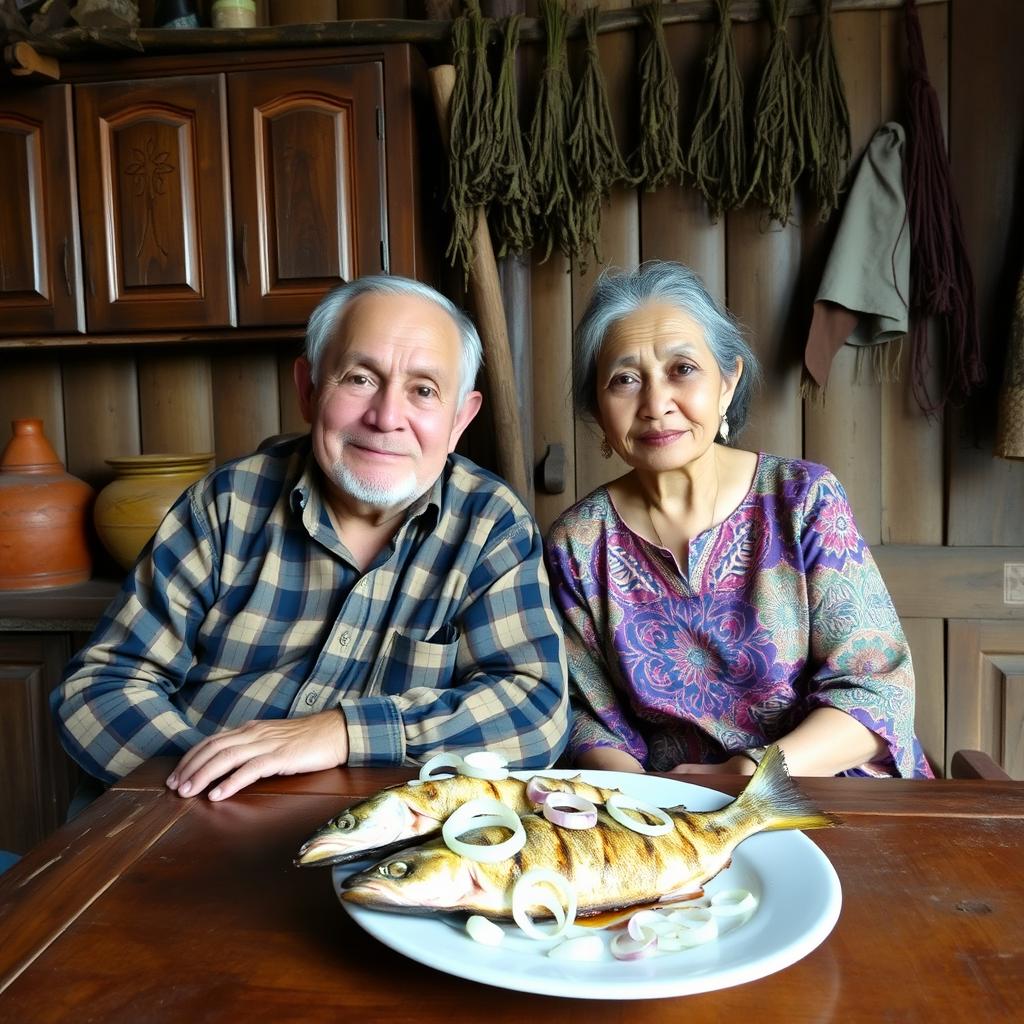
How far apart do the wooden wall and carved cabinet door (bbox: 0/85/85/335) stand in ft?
4.12

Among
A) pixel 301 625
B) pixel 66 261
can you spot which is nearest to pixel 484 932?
pixel 301 625

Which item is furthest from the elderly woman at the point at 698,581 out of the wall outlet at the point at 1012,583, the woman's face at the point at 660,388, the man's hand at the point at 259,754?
the wall outlet at the point at 1012,583

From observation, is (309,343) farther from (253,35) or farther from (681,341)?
(253,35)

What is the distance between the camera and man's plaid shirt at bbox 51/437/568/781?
1.42m

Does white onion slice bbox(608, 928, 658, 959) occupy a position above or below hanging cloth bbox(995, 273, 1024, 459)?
below

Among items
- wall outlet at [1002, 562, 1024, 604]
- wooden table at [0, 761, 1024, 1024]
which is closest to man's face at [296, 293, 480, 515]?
wooden table at [0, 761, 1024, 1024]

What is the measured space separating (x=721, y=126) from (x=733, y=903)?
7.05 ft

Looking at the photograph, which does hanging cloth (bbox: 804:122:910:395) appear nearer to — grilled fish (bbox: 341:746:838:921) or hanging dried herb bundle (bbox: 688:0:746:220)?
hanging dried herb bundle (bbox: 688:0:746:220)

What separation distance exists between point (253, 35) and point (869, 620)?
2.08 m

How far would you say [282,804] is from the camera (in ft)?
3.44

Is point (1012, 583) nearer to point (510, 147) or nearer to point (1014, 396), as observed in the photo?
point (1014, 396)

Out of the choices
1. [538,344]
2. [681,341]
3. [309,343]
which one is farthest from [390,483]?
[538,344]

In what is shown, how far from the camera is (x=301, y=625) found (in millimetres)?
1557

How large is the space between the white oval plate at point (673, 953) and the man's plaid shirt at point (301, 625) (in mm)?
636
